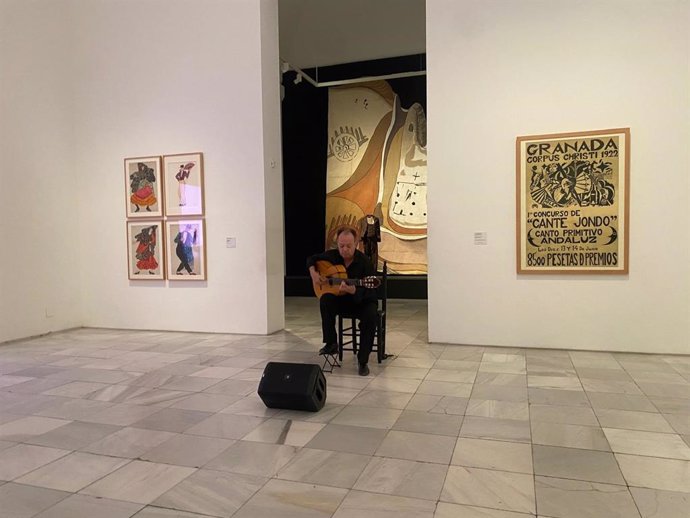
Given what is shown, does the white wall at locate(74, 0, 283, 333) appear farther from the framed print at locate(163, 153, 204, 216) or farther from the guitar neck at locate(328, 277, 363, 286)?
the guitar neck at locate(328, 277, 363, 286)

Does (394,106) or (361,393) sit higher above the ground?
(394,106)

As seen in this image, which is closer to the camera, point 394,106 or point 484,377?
point 484,377

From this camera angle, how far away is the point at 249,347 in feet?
18.3

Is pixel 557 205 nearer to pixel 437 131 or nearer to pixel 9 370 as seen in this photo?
pixel 437 131

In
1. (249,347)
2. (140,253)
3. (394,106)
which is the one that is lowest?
(249,347)

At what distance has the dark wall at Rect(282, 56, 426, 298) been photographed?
10156 millimetres

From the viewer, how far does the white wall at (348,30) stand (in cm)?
839

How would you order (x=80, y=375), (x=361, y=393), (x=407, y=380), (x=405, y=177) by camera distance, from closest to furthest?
(x=361, y=393) < (x=407, y=380) < (x=80, y=375) < (x=405, y=177)

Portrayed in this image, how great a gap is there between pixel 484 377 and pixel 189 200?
4.22 meters

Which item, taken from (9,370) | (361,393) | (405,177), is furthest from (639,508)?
(405,177)

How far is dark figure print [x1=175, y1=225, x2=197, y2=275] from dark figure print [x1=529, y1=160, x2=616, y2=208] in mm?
4075

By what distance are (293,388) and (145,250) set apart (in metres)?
4.17

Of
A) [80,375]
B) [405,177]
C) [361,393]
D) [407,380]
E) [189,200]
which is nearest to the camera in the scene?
[361,393]

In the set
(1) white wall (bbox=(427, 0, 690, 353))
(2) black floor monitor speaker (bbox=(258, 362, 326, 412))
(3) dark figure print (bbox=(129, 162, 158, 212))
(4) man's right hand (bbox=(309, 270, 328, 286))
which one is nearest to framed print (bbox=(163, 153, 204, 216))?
(3) dark figure print (bbox=(129, 162, 158, 212))
